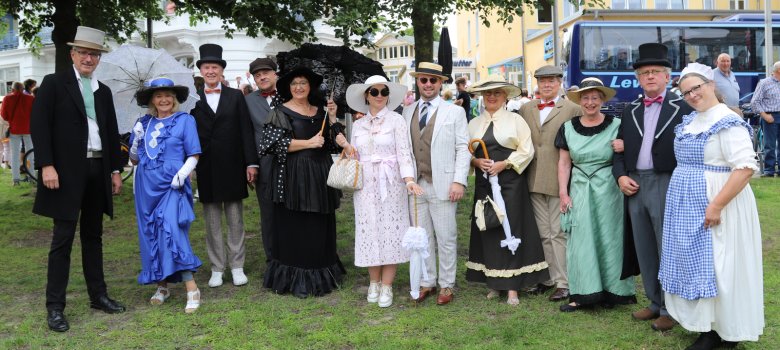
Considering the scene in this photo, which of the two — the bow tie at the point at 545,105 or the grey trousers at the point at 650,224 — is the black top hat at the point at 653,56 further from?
the bow tie at the point at 545,105

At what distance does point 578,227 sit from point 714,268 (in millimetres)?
1191

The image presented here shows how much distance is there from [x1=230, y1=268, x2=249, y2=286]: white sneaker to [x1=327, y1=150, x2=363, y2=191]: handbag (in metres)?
1.43

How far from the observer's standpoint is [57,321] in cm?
486

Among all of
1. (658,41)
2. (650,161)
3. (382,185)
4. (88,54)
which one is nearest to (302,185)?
(382,185)

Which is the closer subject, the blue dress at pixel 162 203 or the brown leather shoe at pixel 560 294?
the blue dress at pixel 162 203

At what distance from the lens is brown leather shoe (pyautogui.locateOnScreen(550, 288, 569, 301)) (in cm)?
536

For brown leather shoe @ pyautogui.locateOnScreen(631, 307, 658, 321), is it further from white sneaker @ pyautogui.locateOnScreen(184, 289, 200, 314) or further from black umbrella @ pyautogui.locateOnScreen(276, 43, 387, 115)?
white sneaker @ pyautogui.locateOnScreen(184, 289, 200, 314)

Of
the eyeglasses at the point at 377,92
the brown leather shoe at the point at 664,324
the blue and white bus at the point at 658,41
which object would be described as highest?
the blue and white bus at the point at 658,41

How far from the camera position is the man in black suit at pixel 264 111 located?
6.15 meters

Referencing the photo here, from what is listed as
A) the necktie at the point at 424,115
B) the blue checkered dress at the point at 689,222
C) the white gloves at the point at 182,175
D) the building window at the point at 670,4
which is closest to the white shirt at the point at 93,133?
the white gloves at the point at 182,175

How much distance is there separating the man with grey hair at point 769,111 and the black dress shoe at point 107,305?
1100cm

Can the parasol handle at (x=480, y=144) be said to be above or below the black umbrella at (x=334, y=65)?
below

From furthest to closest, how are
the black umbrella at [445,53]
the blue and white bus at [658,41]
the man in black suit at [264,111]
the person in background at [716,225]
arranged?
1. the blue and white bus at [658,41]
2. the black umbrella at [445,53]
3. the man in black suit at [264,111]
4. the person in background at [716,225]

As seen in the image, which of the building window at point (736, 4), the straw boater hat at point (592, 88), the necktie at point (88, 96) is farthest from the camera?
the building window at point (736, 4)
